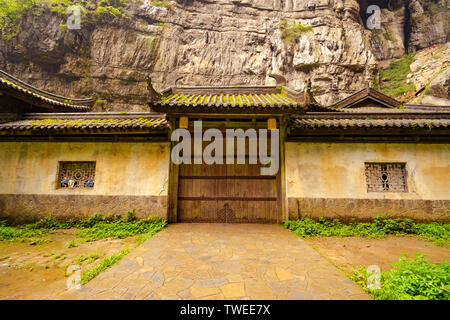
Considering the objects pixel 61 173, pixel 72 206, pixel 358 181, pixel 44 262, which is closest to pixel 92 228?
pixel 72 206

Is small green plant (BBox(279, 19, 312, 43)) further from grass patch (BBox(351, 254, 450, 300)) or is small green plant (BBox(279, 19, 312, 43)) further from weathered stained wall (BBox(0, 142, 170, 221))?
grass patch (BBox(351, 254, 450, 300))

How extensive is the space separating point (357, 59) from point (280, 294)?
30.3 metres

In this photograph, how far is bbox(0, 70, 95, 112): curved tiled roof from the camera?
24.4ft

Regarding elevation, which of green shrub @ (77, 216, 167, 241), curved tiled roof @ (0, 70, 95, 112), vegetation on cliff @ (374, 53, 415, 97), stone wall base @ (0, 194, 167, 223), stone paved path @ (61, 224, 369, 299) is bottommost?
stone paved path @ (61, 224, 369, 299)

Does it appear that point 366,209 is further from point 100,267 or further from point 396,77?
point 396,77

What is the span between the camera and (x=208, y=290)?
290cm

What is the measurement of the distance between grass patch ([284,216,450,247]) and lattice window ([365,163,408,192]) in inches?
39.6

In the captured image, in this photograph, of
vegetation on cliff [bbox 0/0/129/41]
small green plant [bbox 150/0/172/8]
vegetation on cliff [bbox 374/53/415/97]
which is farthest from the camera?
small green plant [bbox 150/0/172/8]

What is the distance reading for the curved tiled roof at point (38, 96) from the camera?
7.43 meters

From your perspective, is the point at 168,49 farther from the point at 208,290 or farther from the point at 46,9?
the point at 208,290

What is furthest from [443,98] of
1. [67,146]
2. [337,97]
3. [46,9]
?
[46,9]

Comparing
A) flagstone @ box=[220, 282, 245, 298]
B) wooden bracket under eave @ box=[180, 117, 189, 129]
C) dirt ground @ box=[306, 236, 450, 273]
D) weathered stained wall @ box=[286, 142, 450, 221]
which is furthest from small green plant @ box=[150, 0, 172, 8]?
flagstone @ box=[220, 282, 245, 298]

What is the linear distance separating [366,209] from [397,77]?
92.7 ft

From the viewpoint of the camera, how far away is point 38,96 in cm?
847
